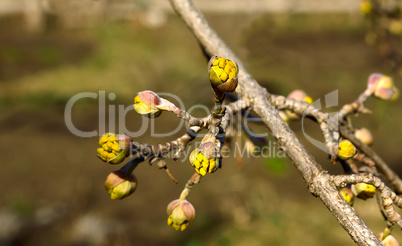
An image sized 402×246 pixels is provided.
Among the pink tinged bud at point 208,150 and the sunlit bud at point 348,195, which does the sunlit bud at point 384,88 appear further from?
the pink tinged bud at point 208,150

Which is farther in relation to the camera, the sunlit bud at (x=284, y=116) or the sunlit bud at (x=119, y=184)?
the sunlit bud at (x=284, y=116)

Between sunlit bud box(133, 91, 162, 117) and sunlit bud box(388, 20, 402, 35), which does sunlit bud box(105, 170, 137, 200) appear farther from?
sunlit bud box(388, 20, 402, 35)

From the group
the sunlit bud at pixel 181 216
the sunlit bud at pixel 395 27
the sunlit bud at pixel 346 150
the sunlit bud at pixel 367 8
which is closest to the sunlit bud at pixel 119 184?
the sunlit bud at pixel 181 216

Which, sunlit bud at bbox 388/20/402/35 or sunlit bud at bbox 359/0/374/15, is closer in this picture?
sunlit bud at bbox 359/0/374/15

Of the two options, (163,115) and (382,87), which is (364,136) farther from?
(163,115)

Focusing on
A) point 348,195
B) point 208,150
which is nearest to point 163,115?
point 348,195

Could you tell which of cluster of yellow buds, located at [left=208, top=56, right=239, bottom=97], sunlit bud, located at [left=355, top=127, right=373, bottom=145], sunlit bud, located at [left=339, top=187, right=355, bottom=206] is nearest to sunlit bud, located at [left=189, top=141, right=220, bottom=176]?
cluster of yellow buds, located at [left=208, top=56, right=239, bottom=97]
